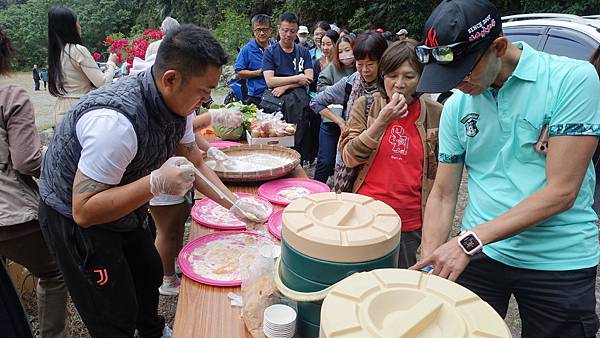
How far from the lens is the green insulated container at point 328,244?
108 centimetres

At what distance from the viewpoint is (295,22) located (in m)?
4.23

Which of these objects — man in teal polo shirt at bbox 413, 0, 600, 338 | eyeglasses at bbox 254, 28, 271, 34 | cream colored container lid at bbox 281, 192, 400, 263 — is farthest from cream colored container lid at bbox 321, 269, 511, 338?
eyeglasses at bbox 254, 28, 271, 34

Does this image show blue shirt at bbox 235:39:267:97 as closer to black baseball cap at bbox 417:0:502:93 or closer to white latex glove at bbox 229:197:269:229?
white latex glove at bbox 229:197:269:229

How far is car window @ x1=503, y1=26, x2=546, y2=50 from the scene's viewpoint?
500 cm

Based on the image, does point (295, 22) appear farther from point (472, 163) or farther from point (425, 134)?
point (472, 163)

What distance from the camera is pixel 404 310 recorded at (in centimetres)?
88

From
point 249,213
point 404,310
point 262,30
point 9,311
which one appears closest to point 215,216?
point 249,213

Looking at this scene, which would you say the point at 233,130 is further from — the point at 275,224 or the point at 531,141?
the point at 531,141

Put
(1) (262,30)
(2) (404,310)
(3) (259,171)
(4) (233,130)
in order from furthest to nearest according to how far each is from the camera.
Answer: (1) (262,30), (4) (233,130), (3) (259,171), (2) (404,310)

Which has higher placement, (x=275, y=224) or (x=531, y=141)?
(x=531, y=141)

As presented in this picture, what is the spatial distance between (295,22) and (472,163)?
3.16 meters

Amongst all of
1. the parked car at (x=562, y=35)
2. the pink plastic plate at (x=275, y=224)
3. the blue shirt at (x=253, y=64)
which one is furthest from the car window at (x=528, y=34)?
the pink plastic plate at (x=275, y=224)

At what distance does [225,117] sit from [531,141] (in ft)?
6.95

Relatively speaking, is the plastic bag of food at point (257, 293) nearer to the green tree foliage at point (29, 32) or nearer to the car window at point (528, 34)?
the car window at point (528, 34)
